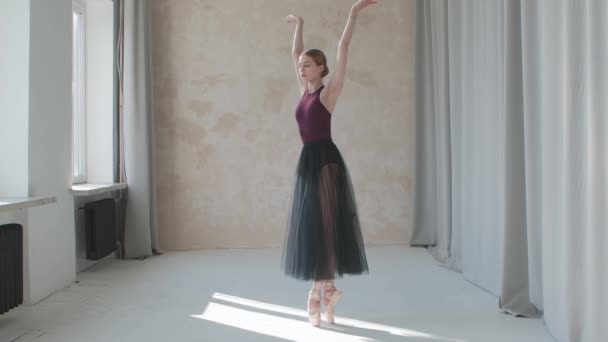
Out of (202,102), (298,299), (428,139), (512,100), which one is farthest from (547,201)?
(202,102)

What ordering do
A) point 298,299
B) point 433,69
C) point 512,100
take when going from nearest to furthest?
point 512,100, point 298,299, point 433,69

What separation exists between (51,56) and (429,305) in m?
2.77

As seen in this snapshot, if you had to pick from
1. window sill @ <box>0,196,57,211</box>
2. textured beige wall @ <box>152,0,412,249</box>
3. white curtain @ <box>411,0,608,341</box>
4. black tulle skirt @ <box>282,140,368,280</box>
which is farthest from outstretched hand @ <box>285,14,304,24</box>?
textured beige wall @ <box>152,0,412,249</box>

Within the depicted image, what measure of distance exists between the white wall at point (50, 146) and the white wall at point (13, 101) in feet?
0.15

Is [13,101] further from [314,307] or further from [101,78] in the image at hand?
[314,307]

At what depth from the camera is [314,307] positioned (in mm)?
2596

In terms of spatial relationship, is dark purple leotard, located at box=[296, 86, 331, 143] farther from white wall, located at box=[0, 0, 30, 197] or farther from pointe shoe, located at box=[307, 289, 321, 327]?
white wall, located at box=[0, 0, 30, 197]

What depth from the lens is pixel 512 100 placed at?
283 centimetres

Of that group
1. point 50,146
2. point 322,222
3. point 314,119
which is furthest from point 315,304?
point 50,146

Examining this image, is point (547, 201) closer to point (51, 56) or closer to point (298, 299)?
point (298, 299)

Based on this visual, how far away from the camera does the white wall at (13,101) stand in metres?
3.02

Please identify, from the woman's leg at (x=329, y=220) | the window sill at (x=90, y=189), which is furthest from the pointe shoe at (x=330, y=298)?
the window sill at (x=90, y=189)

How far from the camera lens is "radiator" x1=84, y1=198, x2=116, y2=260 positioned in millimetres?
→ 3898

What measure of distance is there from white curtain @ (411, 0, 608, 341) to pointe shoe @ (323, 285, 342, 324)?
3.03ft
